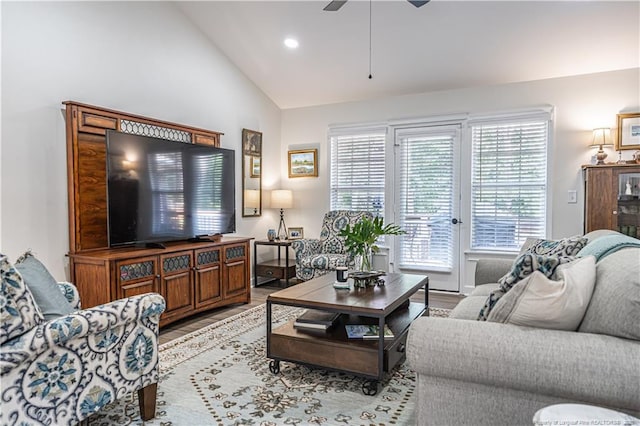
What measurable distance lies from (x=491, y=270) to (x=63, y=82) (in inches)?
144

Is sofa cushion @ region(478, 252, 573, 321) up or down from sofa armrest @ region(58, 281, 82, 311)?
up

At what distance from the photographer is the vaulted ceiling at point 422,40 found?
374cm

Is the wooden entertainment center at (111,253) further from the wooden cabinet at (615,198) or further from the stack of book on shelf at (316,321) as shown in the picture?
the wooden cabinet at (615,198)

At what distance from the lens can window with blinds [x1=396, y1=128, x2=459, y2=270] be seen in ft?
16.4

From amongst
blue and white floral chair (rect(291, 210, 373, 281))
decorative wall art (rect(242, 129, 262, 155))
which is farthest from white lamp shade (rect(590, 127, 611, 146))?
decorative wall art (rect(242, 129, 262, 155))

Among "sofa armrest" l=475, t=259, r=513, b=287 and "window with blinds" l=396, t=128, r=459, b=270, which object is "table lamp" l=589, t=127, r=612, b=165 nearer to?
"window with blinds" l=396, t=128, r=459, b=270

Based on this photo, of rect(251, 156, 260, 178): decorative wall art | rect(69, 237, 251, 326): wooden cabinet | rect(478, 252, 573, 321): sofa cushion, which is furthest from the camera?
rect(251, 156, 260, 178): decorative wall art

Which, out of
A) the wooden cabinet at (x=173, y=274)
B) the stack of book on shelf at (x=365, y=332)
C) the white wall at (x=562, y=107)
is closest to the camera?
the stack of book on shelf at (x=365, y=332)

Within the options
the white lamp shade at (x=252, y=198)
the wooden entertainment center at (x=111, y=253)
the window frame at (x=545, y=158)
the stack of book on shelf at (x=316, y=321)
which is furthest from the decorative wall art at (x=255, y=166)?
the stack of book on shelf at (x=316, y=321)

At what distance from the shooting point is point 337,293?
2.80 m

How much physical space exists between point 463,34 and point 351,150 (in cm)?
204

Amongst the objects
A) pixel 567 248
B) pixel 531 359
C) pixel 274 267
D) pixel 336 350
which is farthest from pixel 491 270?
pixel 274 267

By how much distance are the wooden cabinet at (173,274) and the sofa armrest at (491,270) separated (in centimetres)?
241

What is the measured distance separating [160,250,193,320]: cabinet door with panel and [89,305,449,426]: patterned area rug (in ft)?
1.70
